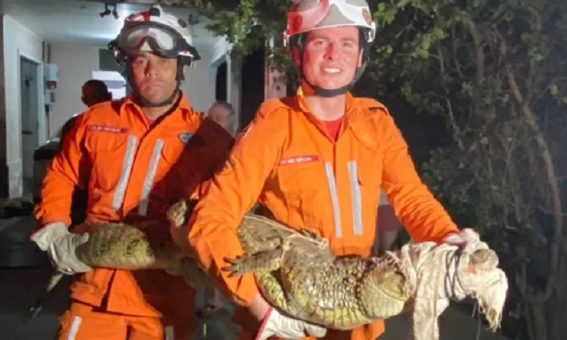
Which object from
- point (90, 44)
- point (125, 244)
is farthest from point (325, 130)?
point (90, 44)

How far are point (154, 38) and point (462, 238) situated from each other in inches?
52.0

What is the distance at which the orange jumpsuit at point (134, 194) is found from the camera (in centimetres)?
286

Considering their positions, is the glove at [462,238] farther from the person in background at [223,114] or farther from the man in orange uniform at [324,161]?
the person in background at [223,114]

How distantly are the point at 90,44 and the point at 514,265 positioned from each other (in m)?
16.0

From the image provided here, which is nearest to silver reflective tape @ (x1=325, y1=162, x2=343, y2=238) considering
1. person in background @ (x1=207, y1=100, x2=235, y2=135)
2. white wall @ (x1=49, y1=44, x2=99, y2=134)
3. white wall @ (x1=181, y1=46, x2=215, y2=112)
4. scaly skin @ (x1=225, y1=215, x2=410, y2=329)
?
scaly skin @ (x1=225, y1=215, x2=410, y2=329)

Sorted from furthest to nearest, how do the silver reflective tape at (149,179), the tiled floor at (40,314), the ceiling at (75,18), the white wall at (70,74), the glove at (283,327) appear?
the white wall at (70,74)
the ceiling at (75,18)
the tiled floor at (40,314)
the silver reflective tape at (149,179)
the glove at (283,327)

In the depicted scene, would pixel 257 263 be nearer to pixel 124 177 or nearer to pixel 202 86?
pixel 124 177

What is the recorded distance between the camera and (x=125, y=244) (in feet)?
8.91

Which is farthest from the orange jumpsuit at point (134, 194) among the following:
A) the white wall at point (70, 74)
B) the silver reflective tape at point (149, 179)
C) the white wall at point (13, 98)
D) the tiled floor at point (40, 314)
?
the white wall at point (70, 74)

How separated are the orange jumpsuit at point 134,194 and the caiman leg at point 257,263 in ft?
2.31

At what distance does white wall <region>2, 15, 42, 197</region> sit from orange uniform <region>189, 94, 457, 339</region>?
10.5m

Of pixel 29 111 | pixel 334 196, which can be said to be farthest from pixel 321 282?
pixel 29 111

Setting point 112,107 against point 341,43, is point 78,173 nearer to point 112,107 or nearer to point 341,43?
point 112,107

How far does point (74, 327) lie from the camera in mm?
2887
